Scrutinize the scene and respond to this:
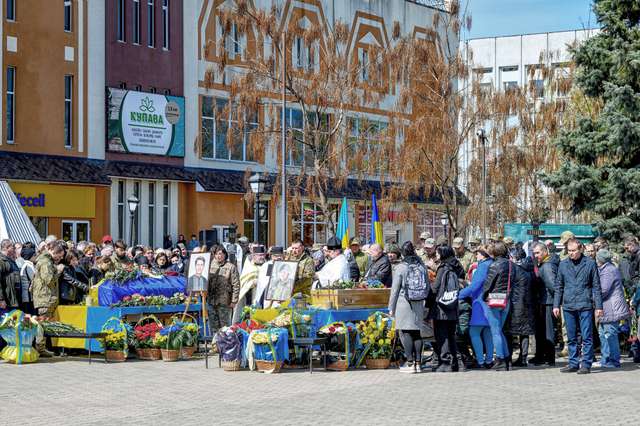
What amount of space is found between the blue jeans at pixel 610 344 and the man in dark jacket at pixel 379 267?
3631mm

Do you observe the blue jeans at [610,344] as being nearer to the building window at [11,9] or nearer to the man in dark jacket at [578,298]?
the man in dark jacket at [578,298]

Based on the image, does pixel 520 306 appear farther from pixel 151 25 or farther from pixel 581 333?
pixel 151 25

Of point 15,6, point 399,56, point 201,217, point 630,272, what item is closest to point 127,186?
point 201,217

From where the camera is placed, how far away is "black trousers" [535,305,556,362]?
56.7 ft

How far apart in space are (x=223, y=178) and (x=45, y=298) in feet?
95.7

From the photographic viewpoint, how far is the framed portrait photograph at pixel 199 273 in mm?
18594

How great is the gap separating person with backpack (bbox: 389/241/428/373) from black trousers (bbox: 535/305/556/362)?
7.38 feet

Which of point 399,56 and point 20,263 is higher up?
point 399,56

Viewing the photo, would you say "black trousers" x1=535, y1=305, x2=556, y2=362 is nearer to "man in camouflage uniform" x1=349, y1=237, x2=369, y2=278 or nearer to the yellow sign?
"man in camouflage uniform" x1=349, y1=237, x2=369, y2=278

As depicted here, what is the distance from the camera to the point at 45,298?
18359 mm

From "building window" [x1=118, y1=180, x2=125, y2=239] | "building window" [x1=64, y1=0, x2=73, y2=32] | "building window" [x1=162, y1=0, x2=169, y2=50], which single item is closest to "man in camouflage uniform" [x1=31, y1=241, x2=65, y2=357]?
"building window" [x1=64, y1=0, x2=73, y2=32]

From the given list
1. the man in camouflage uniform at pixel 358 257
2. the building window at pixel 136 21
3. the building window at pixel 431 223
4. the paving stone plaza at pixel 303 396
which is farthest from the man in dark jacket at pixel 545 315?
the building window at pixel 431 223

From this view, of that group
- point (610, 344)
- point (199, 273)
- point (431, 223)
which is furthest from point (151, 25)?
point (610, 344)

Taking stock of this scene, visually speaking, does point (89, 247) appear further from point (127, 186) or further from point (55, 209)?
point (127, 186)
